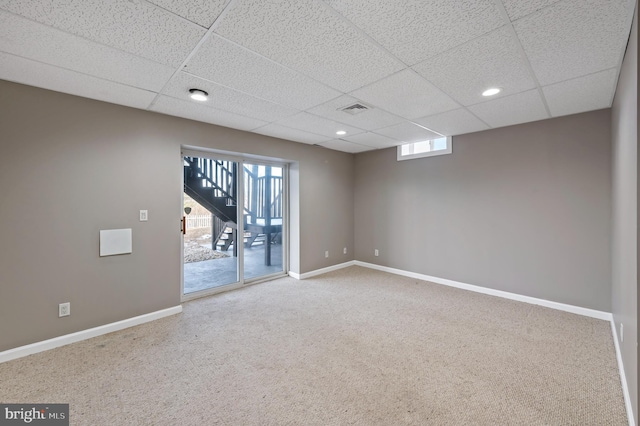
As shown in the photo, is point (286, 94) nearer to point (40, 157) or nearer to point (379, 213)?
point (40, 157)

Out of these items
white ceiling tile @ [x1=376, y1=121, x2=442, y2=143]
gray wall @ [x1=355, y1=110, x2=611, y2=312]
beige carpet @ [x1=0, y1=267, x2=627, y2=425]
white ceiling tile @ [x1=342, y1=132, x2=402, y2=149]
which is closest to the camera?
beige carpet @ [x1=0, y1=267, x2=627, y2=425]

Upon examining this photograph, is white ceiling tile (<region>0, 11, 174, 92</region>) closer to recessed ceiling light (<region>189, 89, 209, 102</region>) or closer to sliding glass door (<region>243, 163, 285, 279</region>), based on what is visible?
recessed ceiling light (<region>189, 89, 209, 102</region>)

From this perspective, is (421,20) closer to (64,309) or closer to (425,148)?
(425,148)

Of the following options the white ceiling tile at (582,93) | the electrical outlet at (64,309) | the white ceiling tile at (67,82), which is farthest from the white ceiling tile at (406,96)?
the electrical outlet at (64,309)

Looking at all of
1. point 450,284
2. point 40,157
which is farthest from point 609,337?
point 40,157

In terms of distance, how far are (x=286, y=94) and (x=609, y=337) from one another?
13.3ft

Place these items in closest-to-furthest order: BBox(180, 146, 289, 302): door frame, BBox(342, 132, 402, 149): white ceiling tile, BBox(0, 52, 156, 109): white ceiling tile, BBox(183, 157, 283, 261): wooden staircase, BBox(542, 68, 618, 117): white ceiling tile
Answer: BBox(0, 52, 156, 109): white ceiling tile → BBox(542, 68, 618, 117): white ceiling tile → BBox(180, 146, 289, 302): door frame → BBox(183, 157, 283, 261): wooden staircase → BBox(342, 132, 402, 149): white ceiling tile

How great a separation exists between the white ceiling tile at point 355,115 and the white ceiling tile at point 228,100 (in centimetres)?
36

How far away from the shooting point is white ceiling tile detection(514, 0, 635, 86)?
59.9 inches

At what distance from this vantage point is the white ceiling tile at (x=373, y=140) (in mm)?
4324

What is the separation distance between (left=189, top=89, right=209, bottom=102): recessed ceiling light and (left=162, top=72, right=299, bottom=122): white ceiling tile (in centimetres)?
4

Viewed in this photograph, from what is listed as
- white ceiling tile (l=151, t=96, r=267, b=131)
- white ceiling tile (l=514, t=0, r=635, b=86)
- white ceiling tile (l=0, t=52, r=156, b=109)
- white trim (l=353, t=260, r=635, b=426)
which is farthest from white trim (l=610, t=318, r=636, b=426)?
white ceiling tile (l=0, t=52, r=156, b=109)

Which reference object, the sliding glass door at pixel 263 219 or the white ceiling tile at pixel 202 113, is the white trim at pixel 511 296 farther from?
the white ceiling tile at pixel 202 113

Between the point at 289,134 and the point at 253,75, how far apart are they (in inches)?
77.0
